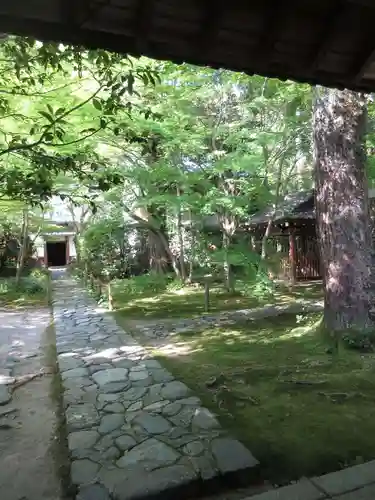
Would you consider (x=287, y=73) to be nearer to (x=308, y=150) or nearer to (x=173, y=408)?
(x=173, y=408)

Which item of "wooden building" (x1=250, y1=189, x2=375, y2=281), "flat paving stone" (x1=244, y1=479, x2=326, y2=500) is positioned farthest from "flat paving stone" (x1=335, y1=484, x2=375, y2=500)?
"wooden building" (x1=250, y1=189, x2=375, y2=281)

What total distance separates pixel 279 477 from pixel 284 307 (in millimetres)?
7452

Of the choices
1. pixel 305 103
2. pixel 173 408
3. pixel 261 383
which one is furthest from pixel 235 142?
pixel 173 408

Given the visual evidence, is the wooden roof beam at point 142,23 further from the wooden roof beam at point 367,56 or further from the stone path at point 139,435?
the stone path at point 139,435

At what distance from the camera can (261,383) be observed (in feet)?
17.0

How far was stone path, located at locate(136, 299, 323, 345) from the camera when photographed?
8.39 m

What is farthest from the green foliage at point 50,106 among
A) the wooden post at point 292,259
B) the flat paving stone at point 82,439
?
the wooden post at point 292,259

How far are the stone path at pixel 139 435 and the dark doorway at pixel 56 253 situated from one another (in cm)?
2841

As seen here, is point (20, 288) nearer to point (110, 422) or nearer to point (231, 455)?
point (110, 422)

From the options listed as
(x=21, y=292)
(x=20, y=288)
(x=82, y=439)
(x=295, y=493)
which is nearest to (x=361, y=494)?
(x=295, y=493)

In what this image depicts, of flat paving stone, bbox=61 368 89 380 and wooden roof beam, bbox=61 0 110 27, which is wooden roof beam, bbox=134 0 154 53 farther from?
flat paving stone, bbox=61 368 89 380

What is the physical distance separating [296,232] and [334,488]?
12544mm

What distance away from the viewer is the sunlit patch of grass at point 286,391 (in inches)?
137

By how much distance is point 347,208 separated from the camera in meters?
6.32
